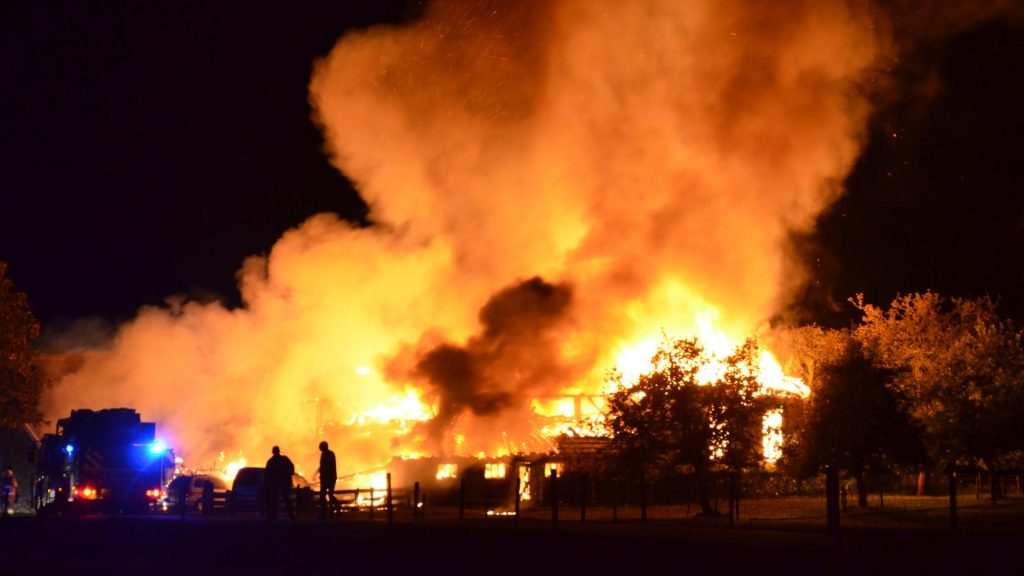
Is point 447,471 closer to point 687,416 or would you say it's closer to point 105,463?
point 105,463

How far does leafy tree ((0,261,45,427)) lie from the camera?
39.3m

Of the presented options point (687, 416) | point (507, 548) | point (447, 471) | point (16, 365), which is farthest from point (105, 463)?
point (507, 548)

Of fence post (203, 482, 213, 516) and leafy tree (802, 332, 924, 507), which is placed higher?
leafy tree (802, 332, 924, 507)

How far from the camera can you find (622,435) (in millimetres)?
29406

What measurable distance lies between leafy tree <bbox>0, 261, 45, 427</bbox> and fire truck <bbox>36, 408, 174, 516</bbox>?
4332 millimetres

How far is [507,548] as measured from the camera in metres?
16.8

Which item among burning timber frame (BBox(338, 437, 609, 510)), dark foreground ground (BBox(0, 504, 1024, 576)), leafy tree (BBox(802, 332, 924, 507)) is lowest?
burning timber frame (BBox(338, 437, 609, 510))

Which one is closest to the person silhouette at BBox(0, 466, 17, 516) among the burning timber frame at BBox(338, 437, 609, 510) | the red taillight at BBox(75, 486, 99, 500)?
the red taillight at BBox(75, 486, 99, 500)

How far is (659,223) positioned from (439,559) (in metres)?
33.1

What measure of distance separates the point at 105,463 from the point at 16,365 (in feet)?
24.1

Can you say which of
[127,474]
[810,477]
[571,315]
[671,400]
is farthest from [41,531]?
[571,315]

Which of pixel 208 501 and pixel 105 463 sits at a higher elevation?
pixel 105 463

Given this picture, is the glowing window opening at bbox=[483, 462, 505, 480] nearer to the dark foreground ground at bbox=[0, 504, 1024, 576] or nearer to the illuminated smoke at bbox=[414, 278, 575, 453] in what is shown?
the illuminated smoke at bbox=[414, 278, 575, 453]

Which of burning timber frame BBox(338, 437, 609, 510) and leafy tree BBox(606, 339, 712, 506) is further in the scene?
burning timber frame BBox(338, 437, 609, 510)
